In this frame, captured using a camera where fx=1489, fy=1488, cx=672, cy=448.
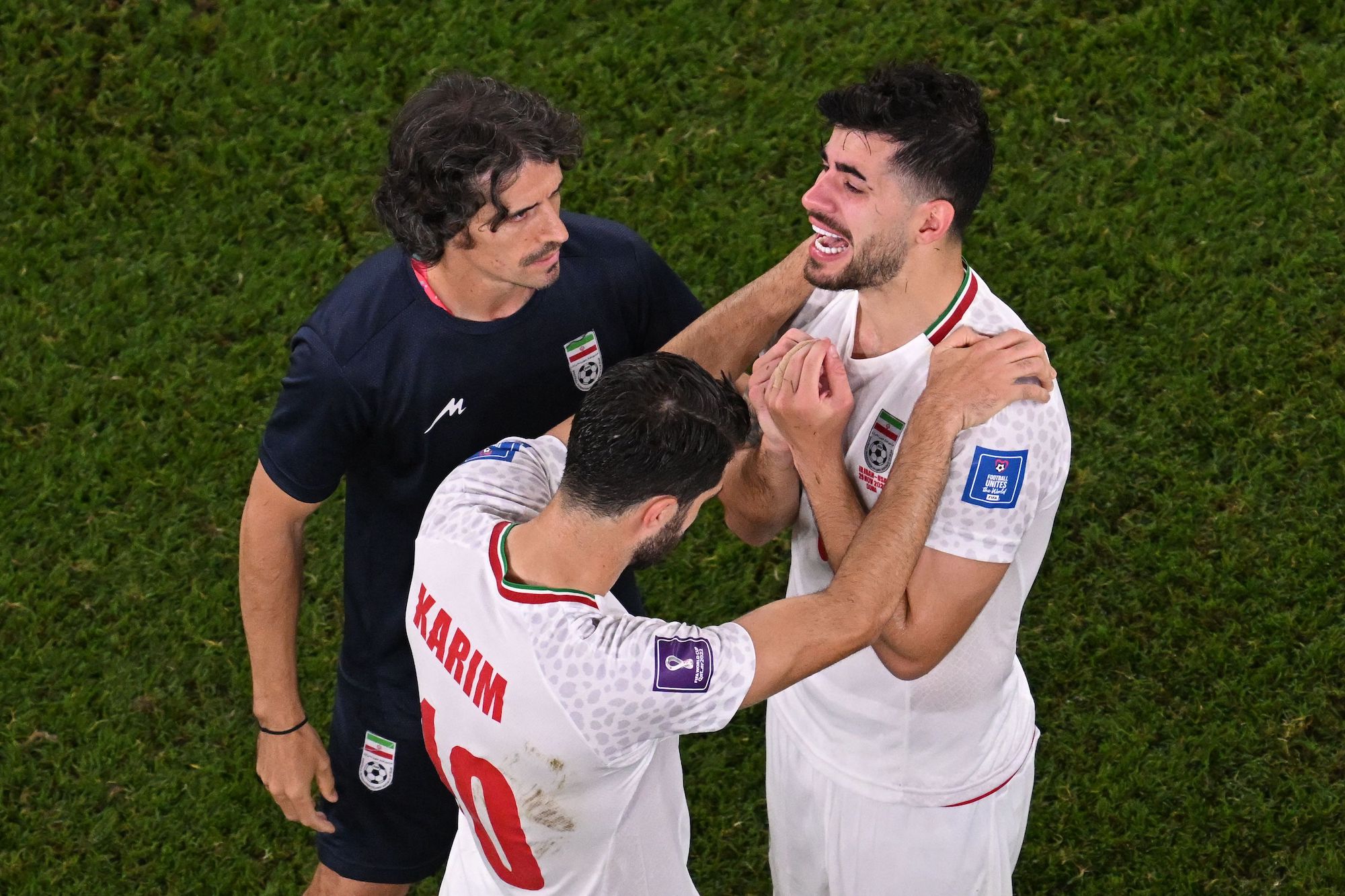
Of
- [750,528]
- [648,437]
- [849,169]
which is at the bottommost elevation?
[750,528]

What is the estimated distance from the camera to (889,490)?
3.14m

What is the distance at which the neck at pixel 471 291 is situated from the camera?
3.54 m

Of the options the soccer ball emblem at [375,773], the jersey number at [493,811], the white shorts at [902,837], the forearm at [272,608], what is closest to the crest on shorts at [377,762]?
the soccer ball emblem at [375,773]

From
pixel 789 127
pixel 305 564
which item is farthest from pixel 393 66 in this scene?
pixel 305 564

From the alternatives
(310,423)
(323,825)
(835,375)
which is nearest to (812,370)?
(835,375)

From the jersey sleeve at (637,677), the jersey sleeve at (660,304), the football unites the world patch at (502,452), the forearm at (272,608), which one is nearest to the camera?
the jersey sleeve at (637,677)

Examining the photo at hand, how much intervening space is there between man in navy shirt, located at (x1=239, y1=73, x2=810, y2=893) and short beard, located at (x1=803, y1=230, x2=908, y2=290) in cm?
27

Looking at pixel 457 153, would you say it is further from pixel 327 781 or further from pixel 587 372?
pixel 327 781

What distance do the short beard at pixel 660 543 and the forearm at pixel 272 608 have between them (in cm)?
103

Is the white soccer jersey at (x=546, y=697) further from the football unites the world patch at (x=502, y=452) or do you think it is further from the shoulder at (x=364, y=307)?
the shoulder at (x=364, y=307)

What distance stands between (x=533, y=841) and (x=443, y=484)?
793 millimetres

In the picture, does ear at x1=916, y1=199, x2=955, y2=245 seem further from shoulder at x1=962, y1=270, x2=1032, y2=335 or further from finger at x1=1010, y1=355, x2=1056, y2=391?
finger at x1=1010, y1=355, x2=1056, y2=391

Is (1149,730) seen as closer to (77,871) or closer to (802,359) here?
(802,359)

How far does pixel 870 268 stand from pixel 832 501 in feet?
1.77
